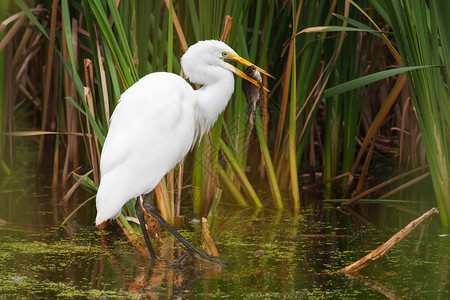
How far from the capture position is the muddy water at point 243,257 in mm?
2797

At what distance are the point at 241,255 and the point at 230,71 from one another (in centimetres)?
95

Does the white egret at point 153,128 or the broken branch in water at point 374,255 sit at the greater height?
the white egret at point 153,128

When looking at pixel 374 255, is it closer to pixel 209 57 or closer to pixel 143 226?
pixel 143 226

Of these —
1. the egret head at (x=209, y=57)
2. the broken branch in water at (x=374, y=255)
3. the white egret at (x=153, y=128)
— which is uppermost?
the egret head at (x=209, y=57)

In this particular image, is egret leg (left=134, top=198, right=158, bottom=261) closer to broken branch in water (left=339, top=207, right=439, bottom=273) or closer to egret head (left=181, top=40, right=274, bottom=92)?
egret head (left=181, top=40, right=274, bottom=92)

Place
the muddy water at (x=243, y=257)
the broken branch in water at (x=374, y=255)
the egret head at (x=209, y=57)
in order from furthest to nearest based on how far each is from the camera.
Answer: the egret head at (x=209, y=57) < the broken branch in water at (x=374, y=255) < the muddy water at (x=243, y=257)

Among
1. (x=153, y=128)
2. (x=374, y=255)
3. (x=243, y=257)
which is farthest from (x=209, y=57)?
(x=374, y=255)

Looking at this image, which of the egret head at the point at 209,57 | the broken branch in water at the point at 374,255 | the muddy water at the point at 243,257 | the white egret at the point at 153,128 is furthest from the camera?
the egret head at the point at 209,57

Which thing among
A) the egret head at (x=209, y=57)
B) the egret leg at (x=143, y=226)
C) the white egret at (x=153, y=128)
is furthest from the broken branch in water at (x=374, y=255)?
the egret head at (x=209, y=57)

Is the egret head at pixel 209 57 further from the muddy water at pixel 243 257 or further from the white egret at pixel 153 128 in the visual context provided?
the muddy water at pixel 243 257

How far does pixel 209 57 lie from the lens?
349cm

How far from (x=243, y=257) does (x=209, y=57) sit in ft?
3.30

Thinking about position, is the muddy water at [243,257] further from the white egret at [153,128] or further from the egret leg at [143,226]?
the white egret at [153,128]

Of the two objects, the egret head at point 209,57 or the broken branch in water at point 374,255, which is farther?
the egret head at point 209,57
